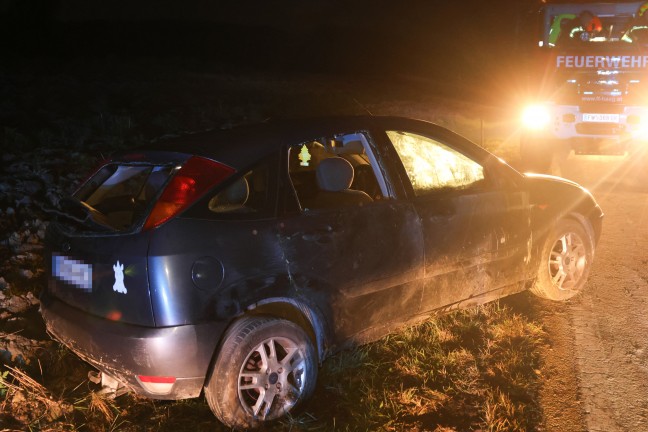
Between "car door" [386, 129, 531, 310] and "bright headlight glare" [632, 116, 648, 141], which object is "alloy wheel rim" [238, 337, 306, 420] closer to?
"car door" [386, 129, 531, 310]

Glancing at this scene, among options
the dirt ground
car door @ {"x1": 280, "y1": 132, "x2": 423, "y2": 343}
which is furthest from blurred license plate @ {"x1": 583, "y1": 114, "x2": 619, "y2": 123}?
car door @ {"x1": 280, "y1": 132, "x2": 423, "y2": 343}

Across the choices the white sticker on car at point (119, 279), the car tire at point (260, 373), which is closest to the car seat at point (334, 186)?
the car tire at point (260, 373)

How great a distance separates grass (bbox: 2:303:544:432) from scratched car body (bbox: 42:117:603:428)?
230 millimetres

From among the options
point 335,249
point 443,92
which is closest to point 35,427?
point 335,249

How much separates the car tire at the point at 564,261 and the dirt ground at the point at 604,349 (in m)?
0.12

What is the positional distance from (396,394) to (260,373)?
85cm

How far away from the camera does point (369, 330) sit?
3395 millimetres

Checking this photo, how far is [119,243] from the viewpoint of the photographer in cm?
273

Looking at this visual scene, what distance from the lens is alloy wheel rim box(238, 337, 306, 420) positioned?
2.90 meters

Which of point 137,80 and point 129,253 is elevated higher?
point 137,80

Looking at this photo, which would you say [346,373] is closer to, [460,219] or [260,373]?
[260,373]

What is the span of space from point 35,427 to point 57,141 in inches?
297

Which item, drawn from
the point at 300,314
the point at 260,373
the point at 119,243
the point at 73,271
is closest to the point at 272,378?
the point at 260,373

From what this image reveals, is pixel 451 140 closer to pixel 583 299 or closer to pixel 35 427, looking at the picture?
pixel 583 299
